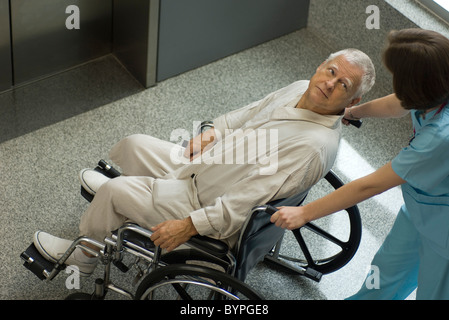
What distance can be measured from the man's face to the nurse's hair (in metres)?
0.23

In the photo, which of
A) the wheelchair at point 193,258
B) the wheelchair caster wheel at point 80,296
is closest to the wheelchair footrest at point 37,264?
the wheelchair at point 193,258

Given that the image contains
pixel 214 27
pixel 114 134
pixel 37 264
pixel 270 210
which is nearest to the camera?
pixel 270 210

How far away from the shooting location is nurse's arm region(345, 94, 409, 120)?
2.17 meters

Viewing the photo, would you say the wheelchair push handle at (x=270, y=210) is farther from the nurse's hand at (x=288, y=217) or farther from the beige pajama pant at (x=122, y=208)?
the beige pajama pant at (x=122, y=208)

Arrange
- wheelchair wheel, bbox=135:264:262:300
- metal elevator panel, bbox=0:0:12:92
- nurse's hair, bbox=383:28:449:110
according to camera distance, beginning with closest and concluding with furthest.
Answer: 1. nurse's hair, bbox=383:28:449:110
2. wheelchair wheel, bbox=135:264:262:300
3. metal elevator panel, bbox=0:0:12:92

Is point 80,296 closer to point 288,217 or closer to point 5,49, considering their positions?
point 288,217

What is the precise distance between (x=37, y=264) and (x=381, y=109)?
123 cm

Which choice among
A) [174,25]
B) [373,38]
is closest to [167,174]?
[174,25]

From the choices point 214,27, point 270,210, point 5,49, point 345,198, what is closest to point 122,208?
point 270,210

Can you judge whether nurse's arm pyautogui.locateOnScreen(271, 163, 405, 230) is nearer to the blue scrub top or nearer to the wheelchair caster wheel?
the blue scrub top

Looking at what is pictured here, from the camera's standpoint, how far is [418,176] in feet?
5.98

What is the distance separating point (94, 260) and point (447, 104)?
122cm

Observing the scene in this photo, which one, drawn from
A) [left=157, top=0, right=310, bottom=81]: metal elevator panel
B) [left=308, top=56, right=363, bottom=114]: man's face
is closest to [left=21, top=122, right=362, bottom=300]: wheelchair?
[left=308, top=56, right=363, bottom=114]: man's face

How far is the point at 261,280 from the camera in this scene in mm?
2566
